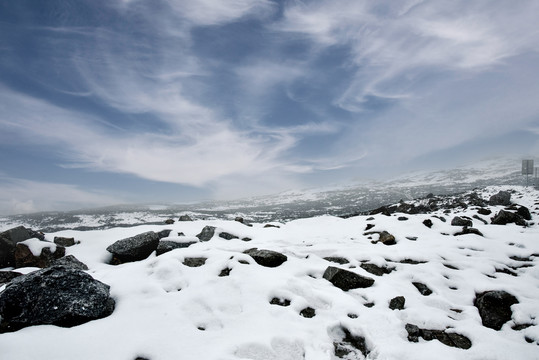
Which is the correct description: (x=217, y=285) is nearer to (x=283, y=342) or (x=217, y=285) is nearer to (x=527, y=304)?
(x=283, y=342)

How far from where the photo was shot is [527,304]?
19.6ft

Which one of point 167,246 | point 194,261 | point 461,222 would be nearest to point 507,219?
point 461,222

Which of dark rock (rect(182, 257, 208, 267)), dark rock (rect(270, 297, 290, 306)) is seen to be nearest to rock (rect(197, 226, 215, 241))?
dark rock (rect(182, 257, 208, 267))

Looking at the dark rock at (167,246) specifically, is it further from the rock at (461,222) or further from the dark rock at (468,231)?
the rock at (461,222)

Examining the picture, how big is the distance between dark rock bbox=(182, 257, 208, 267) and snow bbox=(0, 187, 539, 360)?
0.75 feet

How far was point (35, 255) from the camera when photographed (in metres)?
10.8

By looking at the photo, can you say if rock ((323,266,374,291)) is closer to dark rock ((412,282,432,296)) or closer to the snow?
the snow

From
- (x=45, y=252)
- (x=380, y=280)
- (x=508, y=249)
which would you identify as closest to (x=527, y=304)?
(x=380, y=280)

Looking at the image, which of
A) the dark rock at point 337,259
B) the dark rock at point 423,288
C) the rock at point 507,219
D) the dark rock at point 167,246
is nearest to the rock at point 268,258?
the dark rock at point 337,259

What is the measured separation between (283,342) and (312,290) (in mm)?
2008

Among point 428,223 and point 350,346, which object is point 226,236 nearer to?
point 350,346

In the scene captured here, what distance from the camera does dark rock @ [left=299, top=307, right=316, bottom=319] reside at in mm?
5803

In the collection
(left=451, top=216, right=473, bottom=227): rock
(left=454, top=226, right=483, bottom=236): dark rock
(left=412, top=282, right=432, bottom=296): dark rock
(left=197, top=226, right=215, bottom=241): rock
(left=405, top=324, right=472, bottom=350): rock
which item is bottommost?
(left=405, top=324, right=472, bottom=350): rock

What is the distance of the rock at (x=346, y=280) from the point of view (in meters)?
7.16
